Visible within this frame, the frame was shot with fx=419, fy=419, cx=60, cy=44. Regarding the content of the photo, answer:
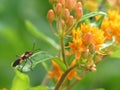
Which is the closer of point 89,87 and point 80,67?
point 80,67

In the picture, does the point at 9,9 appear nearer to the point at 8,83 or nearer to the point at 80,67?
the point at 8,83

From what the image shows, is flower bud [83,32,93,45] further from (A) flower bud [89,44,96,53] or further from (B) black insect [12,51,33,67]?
(B) black insect [12,51,33,67]

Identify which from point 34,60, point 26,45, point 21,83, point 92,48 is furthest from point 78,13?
point 26,45

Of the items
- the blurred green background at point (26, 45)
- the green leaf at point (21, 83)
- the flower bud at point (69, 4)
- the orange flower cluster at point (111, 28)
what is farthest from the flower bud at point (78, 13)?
the blurred green background at point (26, 45)

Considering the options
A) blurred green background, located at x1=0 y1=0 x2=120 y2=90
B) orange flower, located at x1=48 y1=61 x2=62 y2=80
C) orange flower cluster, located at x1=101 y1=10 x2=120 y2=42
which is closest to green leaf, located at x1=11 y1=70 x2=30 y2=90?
orange flower, located at x1=48 y1=61 x2=62 y2=80

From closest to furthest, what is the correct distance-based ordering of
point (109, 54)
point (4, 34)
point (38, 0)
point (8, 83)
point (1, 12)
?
point (109, 54) < point (8, 83) < point (4, 34) < point (1, 12) < point (38, 0)

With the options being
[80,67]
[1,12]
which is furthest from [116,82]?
[80,67]

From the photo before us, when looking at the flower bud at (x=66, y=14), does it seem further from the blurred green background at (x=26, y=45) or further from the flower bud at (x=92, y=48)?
the blurred green background at (x=26, y=45)
